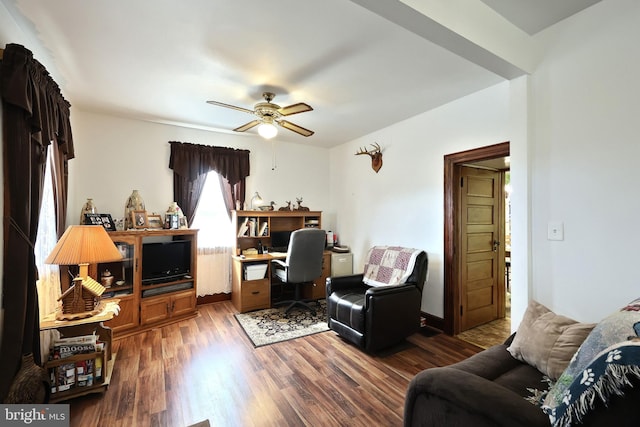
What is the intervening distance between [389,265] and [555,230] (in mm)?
1629

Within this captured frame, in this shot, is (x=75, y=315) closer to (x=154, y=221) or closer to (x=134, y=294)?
(x=134, y=294)

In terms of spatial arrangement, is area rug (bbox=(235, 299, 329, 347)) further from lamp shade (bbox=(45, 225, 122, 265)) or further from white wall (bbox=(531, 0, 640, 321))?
white wall (bbox=(531, 0, 640, 321))

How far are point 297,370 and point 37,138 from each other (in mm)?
2555

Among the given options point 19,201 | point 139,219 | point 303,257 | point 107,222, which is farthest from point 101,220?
point 303,257

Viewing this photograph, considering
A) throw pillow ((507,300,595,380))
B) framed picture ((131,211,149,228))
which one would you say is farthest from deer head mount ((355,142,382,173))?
framed picture ((131,211,149,228))

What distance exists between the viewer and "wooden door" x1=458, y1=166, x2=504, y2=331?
3209 millimetres

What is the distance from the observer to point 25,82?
1603 mm

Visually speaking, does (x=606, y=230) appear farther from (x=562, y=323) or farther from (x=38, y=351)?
(x=38, y=351)

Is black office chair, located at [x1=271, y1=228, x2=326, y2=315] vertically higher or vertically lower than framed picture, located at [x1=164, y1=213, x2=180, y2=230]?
lower

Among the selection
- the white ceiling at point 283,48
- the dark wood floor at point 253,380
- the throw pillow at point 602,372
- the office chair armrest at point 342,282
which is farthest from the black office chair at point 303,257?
the throw pillow at point 602,372

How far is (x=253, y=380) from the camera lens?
224 cm

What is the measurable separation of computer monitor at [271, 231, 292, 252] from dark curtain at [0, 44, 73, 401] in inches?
111

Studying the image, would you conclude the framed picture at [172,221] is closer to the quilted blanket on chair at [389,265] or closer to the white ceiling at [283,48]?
the white ceiling at [283,48]

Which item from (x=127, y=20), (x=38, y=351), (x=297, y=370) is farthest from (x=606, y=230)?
(x=38, y=351)
